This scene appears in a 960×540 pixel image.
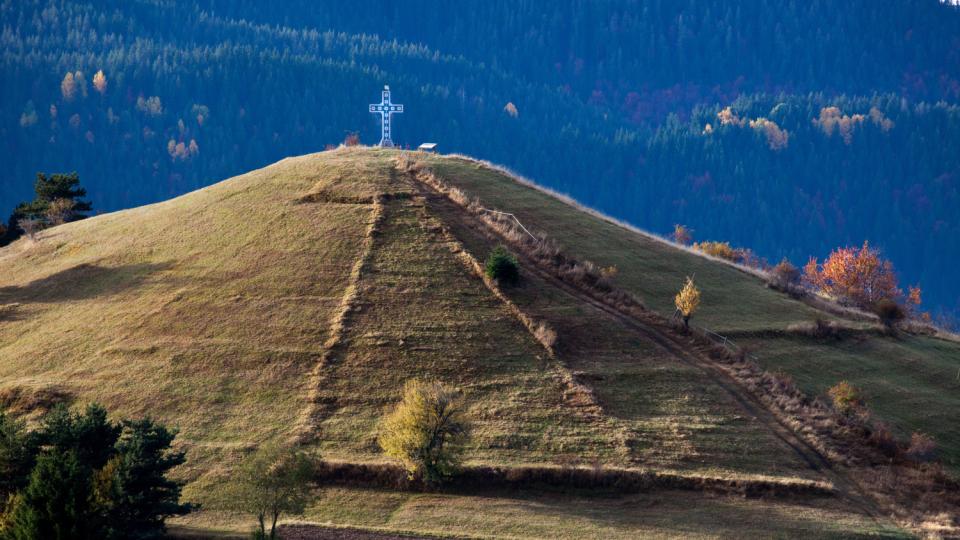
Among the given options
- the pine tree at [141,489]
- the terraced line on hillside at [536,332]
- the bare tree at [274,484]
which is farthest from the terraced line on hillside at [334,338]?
the pine tree at [141,489]

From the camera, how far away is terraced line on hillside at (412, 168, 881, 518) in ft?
196

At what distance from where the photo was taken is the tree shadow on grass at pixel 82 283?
7900cm

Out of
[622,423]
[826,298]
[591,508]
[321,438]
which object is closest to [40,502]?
[321,438]

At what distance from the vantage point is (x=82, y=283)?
8106cm

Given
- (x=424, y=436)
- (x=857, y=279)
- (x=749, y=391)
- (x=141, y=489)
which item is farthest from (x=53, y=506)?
(x=857, y=279)

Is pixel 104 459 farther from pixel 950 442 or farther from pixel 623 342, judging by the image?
pixel 950 442

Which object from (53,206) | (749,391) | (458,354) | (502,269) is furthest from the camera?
(53,206)

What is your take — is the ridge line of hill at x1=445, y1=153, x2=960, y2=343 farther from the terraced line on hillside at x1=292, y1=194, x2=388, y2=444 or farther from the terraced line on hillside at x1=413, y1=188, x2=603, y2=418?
the terraced line on hillside at x1=292, y1=194, x2=388, y2=444

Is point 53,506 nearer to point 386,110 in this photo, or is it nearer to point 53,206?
point 53,206

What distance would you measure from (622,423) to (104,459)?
27.0m

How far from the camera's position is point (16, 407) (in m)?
63.9

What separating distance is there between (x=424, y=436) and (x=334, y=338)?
1414cm

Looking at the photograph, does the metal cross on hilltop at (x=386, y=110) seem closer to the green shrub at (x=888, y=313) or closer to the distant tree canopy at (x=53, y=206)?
the distant tree canopy at (x=53, y=206)

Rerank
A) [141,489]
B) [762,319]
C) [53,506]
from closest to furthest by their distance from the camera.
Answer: [53,506]
[141,489]
[762,319]
